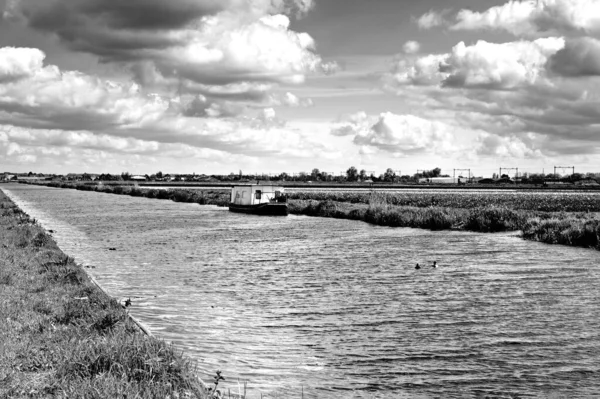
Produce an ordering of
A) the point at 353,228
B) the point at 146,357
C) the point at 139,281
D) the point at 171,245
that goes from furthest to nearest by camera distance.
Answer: the point at 353,228
the point at 171,245
the point at 139,281
the point at 146,357

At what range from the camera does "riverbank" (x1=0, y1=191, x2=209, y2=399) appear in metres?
8.73

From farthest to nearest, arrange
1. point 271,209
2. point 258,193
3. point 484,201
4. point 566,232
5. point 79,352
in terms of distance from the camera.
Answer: point 484,201 < point 258,193 < point 271,209 < point 566,232 < point 79,352

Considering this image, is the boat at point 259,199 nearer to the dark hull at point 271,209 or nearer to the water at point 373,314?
the dark hull at point 271,209

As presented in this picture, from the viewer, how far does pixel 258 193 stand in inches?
2891

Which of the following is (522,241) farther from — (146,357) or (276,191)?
(276,191)

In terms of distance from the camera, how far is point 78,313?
45.4ft

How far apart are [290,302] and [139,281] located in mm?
6895

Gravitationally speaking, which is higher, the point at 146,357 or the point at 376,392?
the point at 146,357

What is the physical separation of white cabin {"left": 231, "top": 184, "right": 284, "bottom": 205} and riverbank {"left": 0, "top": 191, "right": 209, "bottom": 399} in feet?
184

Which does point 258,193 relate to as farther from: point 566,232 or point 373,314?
point 373,314

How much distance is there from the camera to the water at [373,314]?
38.1 ft

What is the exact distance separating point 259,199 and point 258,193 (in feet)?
2.55

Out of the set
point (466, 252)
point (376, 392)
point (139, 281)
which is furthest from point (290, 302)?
point (466, 252)

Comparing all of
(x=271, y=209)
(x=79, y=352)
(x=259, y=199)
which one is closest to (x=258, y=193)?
(x=259, y=199)
